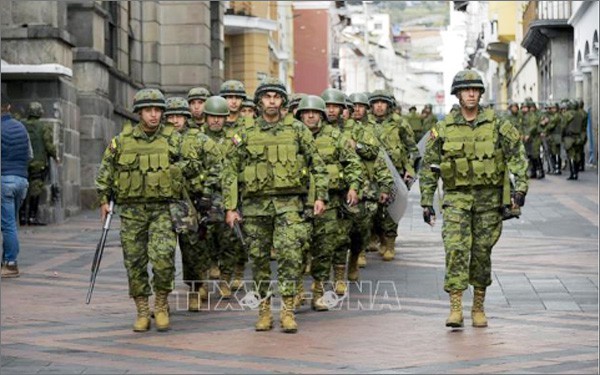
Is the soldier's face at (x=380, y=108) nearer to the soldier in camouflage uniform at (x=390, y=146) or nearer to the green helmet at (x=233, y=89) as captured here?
the soldier in camouflage uniform at (x=390, y=146)

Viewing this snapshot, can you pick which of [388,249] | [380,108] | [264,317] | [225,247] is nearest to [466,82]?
[264,317]

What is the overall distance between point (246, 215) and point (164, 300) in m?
0.90

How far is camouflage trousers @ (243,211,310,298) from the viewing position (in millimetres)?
11172

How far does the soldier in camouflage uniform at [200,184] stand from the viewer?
12.4m

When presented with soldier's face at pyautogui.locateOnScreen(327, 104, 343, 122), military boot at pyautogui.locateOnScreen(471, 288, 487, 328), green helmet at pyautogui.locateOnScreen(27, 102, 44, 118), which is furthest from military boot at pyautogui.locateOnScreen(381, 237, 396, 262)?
green helmet at pyautogui.locateOnScreen(27, 102, 44, 118)

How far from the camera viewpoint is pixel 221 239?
43.6ft

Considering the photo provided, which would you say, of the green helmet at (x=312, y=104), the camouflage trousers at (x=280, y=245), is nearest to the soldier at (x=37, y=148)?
the green helmet at (x=312, y=104)

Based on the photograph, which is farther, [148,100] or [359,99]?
[359,99]

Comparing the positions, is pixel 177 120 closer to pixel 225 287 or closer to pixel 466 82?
pixel 225 287

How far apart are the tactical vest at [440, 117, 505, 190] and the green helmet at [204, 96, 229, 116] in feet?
9.64

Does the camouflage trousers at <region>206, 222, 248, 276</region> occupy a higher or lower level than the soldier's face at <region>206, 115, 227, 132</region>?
lower

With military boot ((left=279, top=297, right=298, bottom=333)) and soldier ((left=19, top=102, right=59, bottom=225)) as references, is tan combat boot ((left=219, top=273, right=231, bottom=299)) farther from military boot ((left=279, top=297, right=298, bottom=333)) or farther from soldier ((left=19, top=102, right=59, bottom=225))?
soldier ((left=19, top=102, right=59, bottom=225))

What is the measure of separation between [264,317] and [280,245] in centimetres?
56

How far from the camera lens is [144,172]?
11.3 meters
